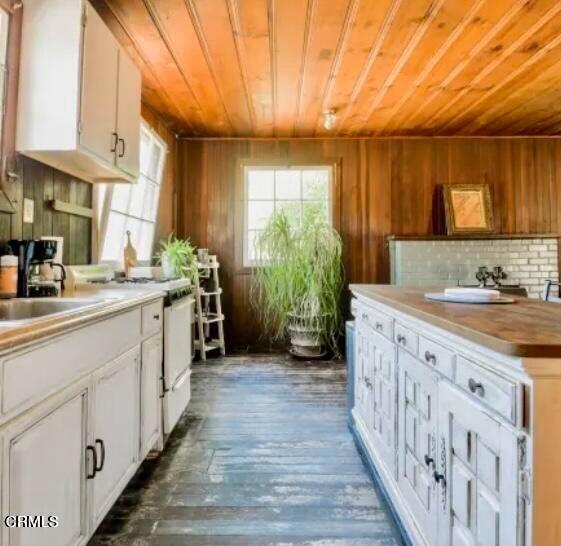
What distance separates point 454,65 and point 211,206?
281cm

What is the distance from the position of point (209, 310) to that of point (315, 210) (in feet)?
5.39

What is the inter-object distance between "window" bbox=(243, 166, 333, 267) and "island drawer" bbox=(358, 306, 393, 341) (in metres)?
2.66

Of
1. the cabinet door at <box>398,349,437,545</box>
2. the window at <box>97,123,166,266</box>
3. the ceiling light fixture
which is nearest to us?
the cabinet door at <box>398,349,437,545</box>

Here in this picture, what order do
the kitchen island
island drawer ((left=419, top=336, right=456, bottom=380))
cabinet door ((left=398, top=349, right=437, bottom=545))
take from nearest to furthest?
the kitchen island < island drawer ((left=419, top=336, right=456, bottom=380)) < cabinet door ((left=398, top=349, right=437, bottom=545))

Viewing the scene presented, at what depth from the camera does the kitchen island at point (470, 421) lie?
0.79m

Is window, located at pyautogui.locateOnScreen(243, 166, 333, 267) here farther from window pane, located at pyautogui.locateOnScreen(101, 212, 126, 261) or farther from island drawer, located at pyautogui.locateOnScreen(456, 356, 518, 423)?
island drawer, located at pyautogui.locateOnScreen(456, 356, 518, 423)

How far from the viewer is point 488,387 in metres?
0.94

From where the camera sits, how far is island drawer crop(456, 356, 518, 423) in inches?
33.7

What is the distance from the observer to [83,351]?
1.27 metres

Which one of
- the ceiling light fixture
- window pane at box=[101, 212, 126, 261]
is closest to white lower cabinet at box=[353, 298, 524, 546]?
window pane at box=[101, 212, 126, 261]

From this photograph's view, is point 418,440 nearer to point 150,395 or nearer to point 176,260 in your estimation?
point 150,395

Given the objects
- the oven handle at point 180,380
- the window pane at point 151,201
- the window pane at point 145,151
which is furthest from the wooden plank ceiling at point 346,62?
the oven handle at point 180,380

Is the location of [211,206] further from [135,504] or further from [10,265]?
[135,504]

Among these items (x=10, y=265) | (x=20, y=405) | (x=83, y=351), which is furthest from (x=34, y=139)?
(x=20, y=405)
